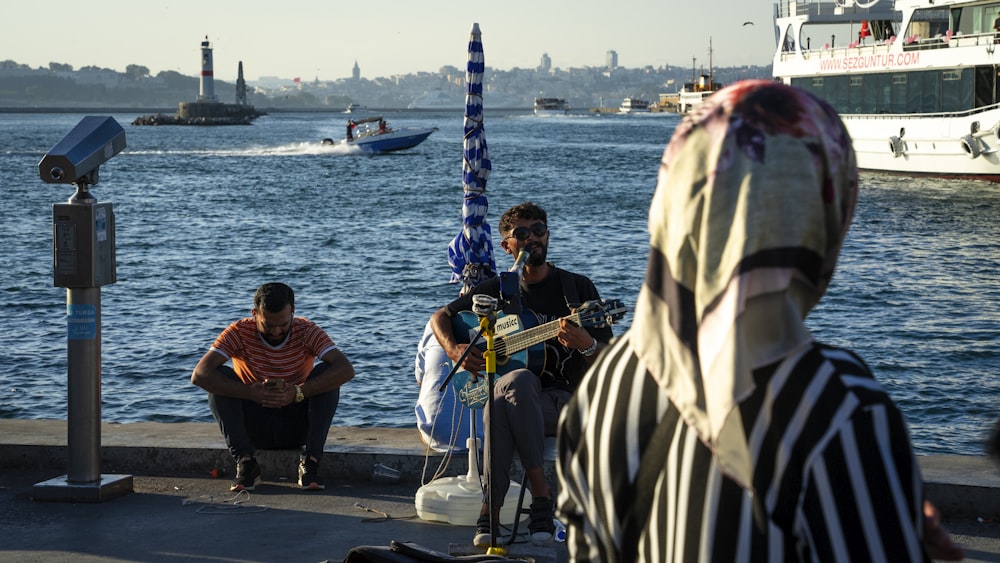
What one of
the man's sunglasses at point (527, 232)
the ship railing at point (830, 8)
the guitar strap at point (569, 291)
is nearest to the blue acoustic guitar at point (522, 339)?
the guitar strap at point (569, 291)

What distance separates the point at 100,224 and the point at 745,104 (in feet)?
15.1

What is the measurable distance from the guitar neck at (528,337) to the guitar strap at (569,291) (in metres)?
0.19

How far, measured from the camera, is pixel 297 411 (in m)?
6.17

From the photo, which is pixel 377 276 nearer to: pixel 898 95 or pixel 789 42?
pixel 898 95

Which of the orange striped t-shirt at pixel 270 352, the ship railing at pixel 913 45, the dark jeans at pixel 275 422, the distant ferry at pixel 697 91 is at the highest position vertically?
the distant ferry at pixel 697 91

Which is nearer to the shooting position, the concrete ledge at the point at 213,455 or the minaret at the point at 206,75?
the concrete ledge at the point at 213,455

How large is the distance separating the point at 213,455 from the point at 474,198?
221 cm

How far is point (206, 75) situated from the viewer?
520ft

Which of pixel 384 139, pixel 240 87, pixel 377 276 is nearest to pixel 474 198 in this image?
pixel 377 276

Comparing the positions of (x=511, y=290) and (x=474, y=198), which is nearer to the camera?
(x=511, y=290)

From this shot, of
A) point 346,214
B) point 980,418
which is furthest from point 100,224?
point 346,214

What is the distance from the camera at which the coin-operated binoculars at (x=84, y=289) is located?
18.3ft

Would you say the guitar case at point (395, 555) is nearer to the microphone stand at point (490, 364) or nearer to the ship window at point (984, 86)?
the microphone stand at point (490, 364)

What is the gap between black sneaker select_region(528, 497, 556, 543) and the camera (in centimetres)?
507
